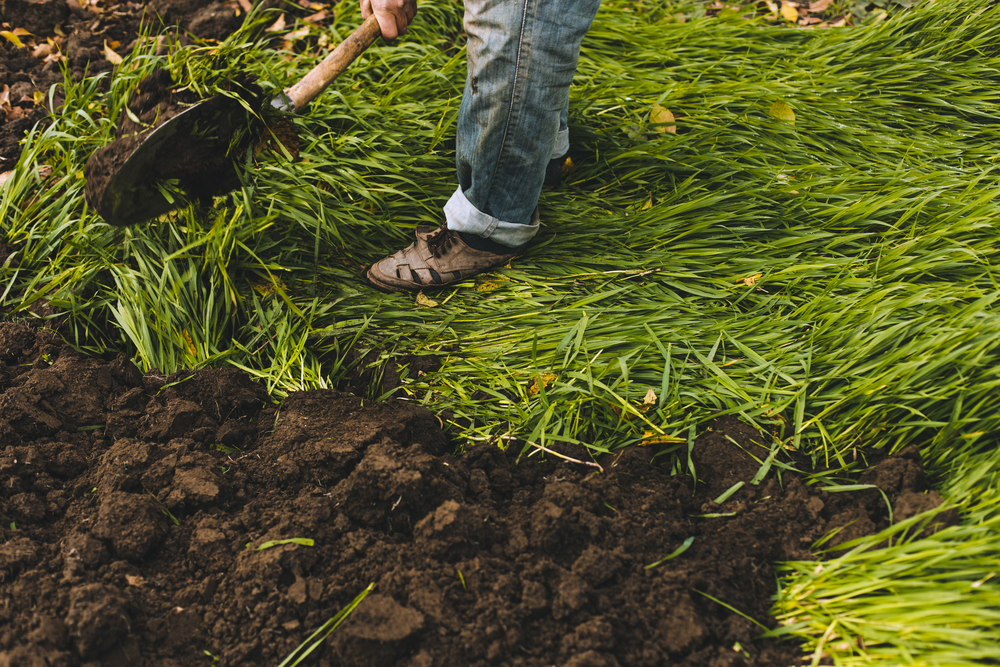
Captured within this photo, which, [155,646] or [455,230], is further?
[455,230]

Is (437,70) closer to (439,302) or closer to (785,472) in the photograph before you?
(439,302)

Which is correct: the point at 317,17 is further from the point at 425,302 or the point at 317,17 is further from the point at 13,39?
the point at 425,302

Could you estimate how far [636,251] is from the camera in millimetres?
2385

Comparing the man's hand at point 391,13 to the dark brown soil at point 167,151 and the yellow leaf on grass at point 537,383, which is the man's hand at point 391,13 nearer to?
the dark brown soil at point 167,151

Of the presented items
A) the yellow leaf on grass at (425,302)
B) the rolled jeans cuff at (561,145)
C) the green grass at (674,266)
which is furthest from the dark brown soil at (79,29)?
the yellow leaf on grass at (425,302)

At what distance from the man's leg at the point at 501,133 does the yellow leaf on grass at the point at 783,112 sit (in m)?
1.04

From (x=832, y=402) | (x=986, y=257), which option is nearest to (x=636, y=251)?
(x=832, y=402)

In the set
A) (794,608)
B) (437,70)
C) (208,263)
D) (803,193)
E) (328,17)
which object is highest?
(328,17)

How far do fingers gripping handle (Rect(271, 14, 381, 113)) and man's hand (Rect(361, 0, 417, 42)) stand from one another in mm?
37

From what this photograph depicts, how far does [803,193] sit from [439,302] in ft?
5.07

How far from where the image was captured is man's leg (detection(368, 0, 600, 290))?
6.06 ft

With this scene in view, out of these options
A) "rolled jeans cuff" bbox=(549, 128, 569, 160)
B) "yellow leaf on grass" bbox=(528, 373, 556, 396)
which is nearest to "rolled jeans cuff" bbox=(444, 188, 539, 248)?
"rolled jeans cuff" bbox=(549, 128, 569, 160)

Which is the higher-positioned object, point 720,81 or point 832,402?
point 720,81

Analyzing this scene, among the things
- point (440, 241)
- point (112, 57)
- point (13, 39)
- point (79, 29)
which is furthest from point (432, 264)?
point (13, 39)
